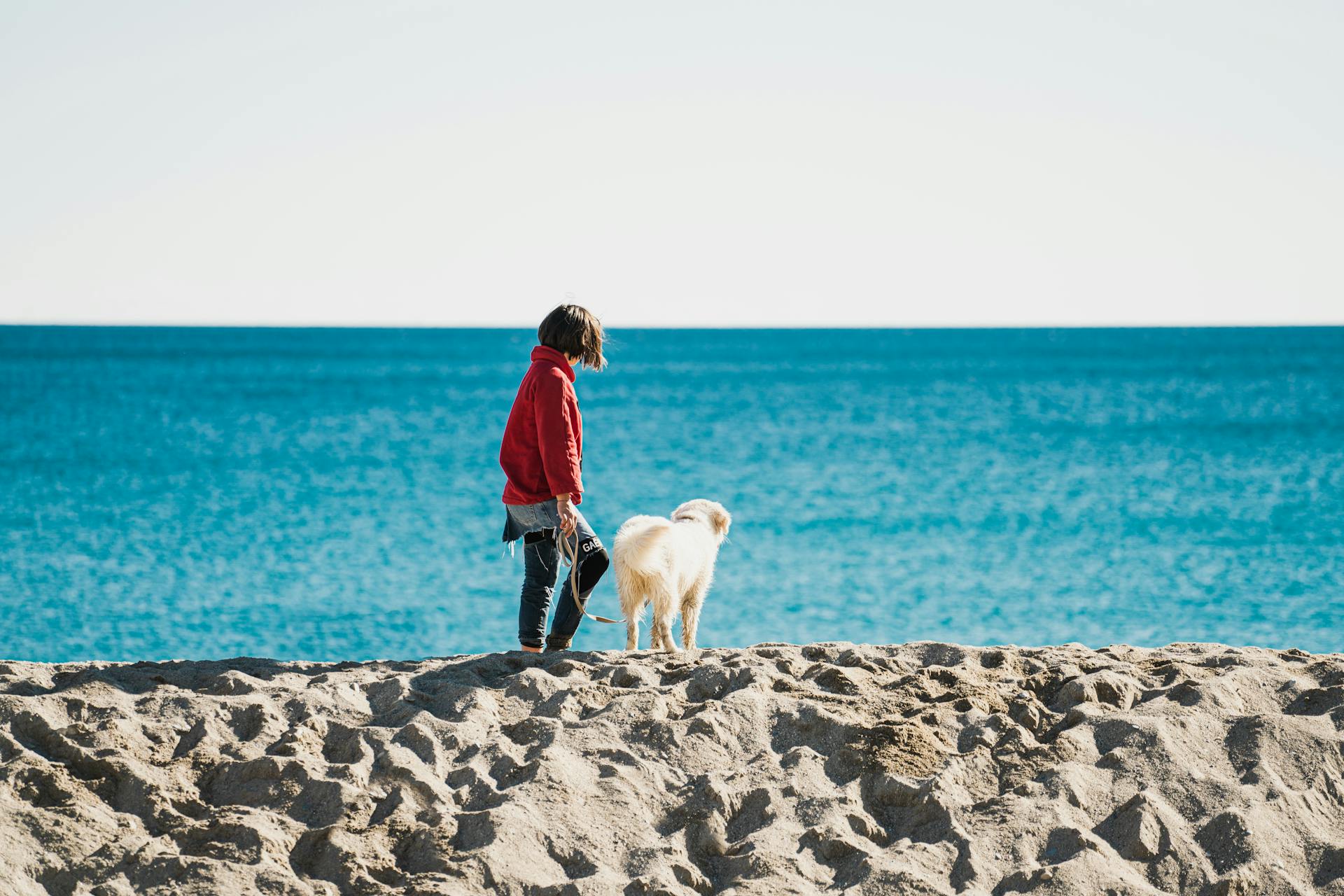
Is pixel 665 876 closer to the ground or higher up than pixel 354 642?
higher up

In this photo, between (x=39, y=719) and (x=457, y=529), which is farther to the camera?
(x=457, y=529)

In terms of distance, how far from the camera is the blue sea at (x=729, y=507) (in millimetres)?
12414

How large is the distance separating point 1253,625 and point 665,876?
11.4 meters

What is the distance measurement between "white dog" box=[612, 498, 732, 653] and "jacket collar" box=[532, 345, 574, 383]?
920 mm

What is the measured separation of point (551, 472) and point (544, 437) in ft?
0.60

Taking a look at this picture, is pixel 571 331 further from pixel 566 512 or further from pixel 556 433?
pixel 566 512

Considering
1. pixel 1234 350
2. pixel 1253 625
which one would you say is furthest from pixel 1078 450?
pixel 1234 350

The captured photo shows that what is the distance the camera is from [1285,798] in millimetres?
3723

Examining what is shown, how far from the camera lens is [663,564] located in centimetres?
585

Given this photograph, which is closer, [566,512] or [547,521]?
[566,512]

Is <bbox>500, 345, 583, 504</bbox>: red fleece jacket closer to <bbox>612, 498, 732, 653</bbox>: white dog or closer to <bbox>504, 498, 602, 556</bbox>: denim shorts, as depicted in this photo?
<bbox>504, 498, 602, 556</bbox>: denim shorts

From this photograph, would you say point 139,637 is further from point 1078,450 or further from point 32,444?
point 1078,450

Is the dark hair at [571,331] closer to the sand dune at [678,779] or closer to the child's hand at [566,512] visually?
the child's hand at [566,512]

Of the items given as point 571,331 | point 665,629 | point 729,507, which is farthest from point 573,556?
point 729,507
